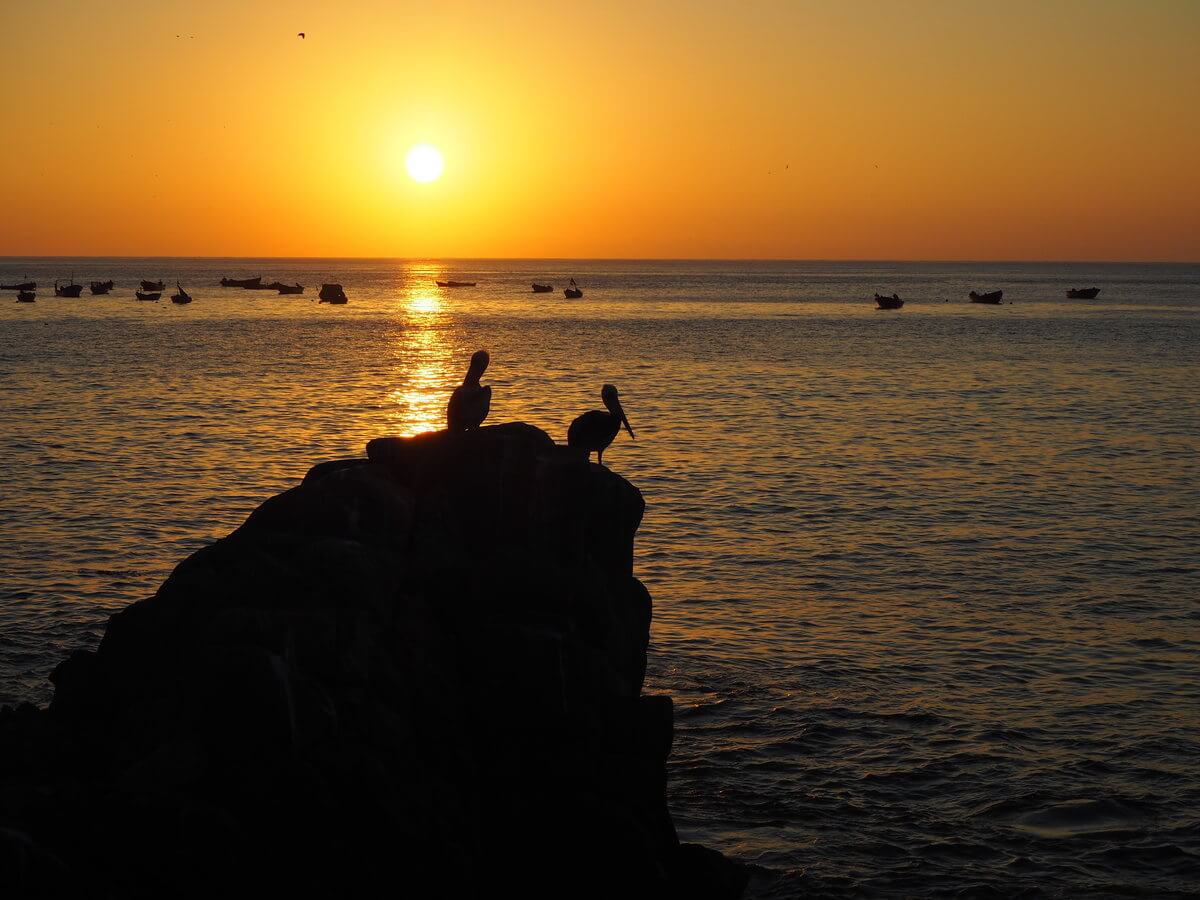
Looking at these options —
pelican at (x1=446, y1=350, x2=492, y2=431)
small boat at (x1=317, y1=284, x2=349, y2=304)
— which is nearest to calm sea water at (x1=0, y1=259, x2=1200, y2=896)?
pelican at (x1=446, y1=350, x2=492, y2=431)

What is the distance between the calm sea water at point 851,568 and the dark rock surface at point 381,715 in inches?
114

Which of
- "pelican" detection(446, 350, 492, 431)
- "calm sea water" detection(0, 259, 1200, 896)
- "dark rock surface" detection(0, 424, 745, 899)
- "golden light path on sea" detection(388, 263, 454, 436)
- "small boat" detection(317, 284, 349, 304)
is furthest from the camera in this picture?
"small boat" detection(317, 284, 349, 304)

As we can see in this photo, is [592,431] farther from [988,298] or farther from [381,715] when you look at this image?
[988,298]

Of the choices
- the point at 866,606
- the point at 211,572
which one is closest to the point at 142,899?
the point at 211,572

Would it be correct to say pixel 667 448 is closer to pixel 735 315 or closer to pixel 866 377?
pixel 866 377

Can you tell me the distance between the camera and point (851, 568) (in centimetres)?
2712

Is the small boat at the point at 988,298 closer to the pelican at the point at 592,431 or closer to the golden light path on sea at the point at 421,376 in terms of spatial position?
the golden light path on sea at the point at 421,376

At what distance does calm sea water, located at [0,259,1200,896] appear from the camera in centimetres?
1557

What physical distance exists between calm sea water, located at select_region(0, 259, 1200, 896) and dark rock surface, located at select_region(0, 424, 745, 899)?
2.91 m

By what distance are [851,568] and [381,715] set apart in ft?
56.2

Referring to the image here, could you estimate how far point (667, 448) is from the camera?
4394cm

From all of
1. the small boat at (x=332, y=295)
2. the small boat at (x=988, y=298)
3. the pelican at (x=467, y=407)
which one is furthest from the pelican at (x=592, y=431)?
the small boat at (x=988, y=298)

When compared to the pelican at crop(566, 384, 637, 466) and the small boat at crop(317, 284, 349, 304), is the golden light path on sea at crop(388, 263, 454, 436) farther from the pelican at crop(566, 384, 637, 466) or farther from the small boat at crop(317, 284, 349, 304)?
the small boat at crop(317, 284, 349, 304)

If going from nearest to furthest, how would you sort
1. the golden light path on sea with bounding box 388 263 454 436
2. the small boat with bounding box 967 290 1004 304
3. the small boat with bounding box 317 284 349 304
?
the golden light path on sea with bounding box 388 263 454 436 → the small boat with bounding box 317 284 349 304 → the small boat with bounding box 967 290 1004 304
